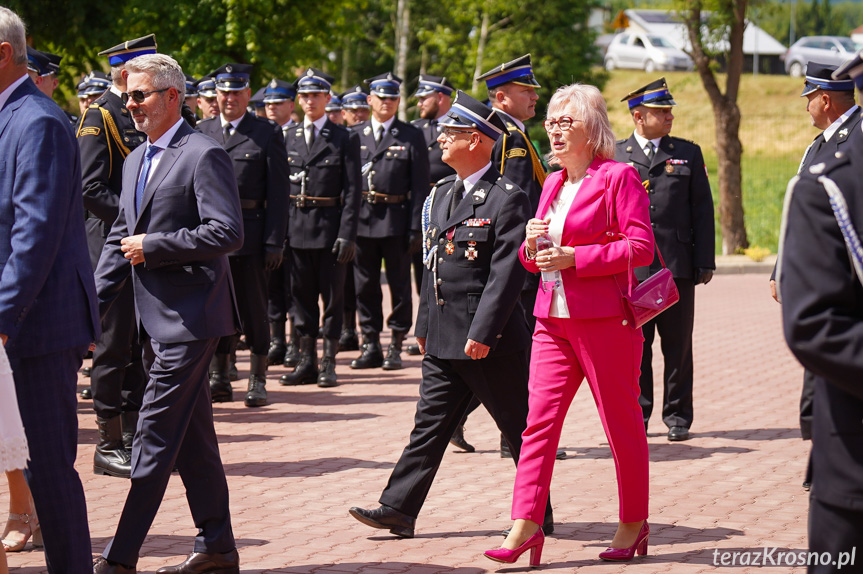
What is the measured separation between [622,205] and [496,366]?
100 centimetres

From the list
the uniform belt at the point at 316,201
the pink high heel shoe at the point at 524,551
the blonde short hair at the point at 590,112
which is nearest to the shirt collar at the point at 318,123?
the uniform belt at the point at 316,201

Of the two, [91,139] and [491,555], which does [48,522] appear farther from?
[91,139]

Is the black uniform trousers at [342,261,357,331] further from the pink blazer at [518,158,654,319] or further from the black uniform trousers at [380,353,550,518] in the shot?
the pink blazer at [518,158,654,319]

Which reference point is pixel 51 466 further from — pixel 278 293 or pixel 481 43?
pixel 481 43

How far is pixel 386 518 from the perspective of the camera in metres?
5.88

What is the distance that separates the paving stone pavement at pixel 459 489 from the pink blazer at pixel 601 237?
1.21 meters

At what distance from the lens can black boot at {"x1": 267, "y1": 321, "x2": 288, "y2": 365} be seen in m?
11.8

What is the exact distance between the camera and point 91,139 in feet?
24.5

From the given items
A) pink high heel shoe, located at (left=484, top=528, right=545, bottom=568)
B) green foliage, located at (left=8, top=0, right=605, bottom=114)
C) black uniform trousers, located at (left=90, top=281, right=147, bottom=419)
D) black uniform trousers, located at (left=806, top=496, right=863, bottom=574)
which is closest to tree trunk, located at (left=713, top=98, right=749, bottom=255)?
green foliage, located at (left=8, top=0, right=605, bottom=114)

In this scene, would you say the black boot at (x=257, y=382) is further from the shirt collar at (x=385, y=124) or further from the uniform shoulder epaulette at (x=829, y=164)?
the uniform shoulder epaulette at (x=829, y=164)

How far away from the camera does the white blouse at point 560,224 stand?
18.1 feet

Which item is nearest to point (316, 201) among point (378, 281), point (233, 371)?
point (378, 281)

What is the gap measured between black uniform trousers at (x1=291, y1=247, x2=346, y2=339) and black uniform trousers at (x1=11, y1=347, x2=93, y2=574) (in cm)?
615

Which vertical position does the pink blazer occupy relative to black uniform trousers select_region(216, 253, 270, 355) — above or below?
above
